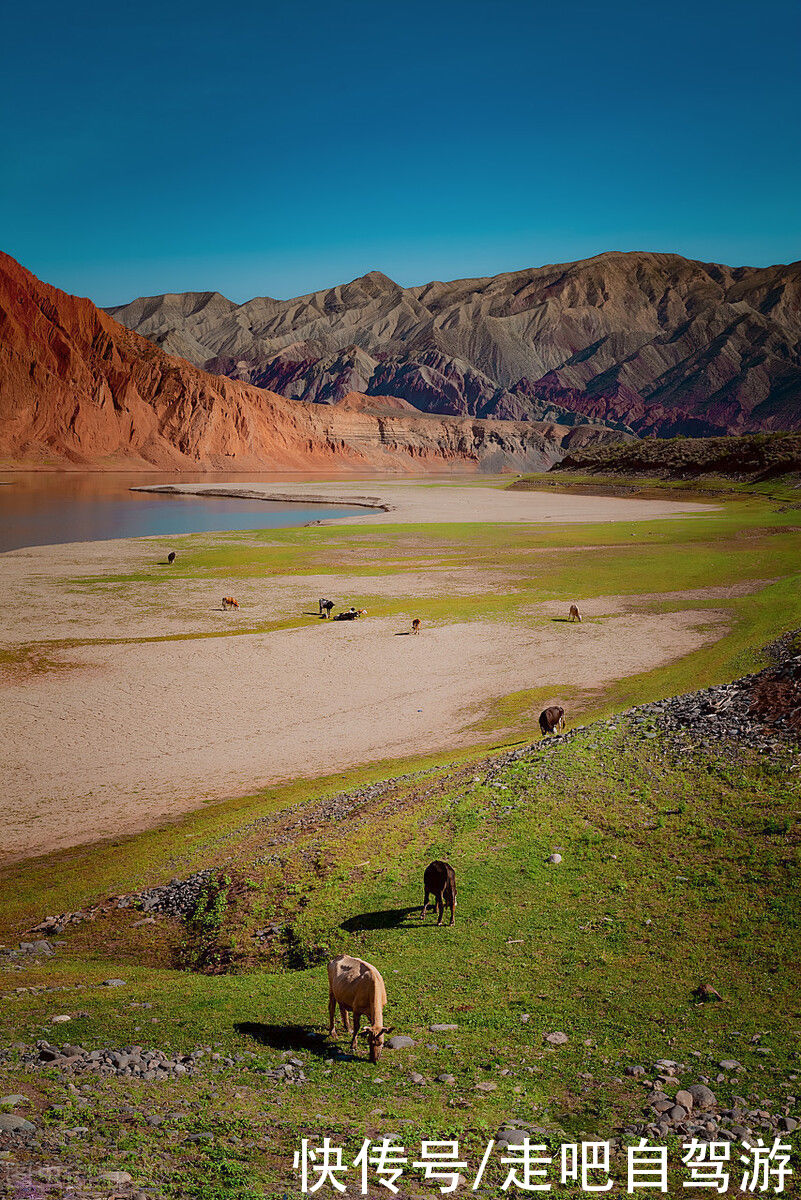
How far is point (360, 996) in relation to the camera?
25.9ft

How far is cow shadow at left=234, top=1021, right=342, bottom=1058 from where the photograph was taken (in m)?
7.95

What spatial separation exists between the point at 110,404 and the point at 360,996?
17706 cm

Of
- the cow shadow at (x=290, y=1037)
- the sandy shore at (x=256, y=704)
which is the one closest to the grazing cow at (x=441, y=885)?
the cow shadow at (x=290, y=1037)

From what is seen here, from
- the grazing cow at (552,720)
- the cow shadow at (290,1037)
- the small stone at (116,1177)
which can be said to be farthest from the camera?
the grazing cow at (552,720)

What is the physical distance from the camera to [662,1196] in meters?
5.90

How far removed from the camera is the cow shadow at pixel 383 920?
10922 millimetres

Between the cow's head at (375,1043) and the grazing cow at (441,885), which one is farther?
the grazing cow at (441,885)

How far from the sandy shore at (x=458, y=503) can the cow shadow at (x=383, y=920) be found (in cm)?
6894

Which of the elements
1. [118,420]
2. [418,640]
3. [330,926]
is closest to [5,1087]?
[330,926]

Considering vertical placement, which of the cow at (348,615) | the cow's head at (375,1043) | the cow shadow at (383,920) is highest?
the cow at (348,615)

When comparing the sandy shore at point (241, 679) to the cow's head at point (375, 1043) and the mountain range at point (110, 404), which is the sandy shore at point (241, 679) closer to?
the cow's head at point (375, 1043)

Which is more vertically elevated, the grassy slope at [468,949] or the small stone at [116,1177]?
the small stone at [116,1177]

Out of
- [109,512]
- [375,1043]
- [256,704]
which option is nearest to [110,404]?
[109,512]

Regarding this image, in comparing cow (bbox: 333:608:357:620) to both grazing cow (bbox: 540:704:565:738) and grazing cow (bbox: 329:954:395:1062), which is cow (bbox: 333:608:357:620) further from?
grazing cow (bbox: 329:954:395:1062)
